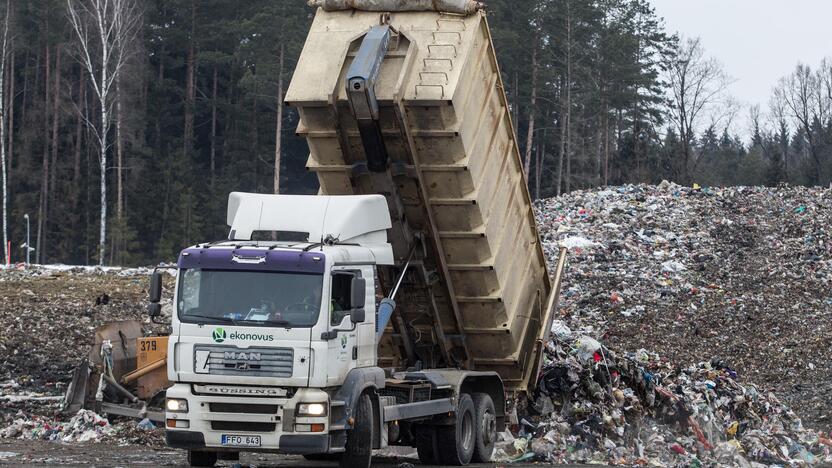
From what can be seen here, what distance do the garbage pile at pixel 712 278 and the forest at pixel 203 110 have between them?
1667cm

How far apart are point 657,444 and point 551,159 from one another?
152 feet

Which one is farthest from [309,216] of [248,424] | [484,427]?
[484,427]

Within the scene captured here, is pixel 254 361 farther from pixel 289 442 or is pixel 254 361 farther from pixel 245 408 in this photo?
pixel 289 442

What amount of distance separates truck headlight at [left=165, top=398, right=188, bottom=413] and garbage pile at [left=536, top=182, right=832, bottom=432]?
10.5m

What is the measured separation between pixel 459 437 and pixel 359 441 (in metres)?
1.88

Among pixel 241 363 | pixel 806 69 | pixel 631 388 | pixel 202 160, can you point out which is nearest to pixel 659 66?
pixel 806 69

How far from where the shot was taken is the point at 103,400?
1378cm

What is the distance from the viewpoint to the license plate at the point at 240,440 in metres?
9.63

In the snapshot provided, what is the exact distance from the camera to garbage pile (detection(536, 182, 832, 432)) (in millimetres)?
21047

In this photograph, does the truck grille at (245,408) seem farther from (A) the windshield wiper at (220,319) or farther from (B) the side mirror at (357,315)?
(B) the side mirror at (357,315)

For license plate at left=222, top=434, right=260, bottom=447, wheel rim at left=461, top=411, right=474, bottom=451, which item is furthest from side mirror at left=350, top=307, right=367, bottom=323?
wheel rim at left=461, top=411, right=474, bottom=451

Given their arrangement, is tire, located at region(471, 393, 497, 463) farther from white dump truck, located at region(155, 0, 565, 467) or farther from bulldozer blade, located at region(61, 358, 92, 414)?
bulldozer blade, located at region(61, 358, 92, 414)

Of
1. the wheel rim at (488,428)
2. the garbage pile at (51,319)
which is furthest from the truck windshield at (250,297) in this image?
the garbage pile at (51,319)

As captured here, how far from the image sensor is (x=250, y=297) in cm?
984
